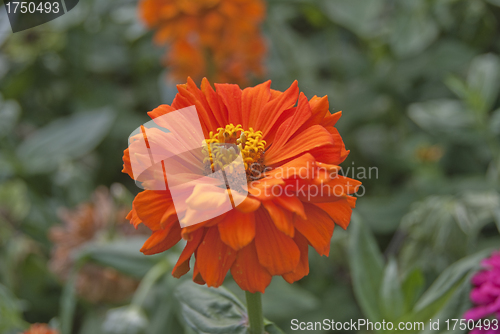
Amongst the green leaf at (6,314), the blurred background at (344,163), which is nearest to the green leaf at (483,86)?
the blurred background at (344,163)

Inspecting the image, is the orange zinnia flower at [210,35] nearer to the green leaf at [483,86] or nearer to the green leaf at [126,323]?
the green leaf at [483,86]

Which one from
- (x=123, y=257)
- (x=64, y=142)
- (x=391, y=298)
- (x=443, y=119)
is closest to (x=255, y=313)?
(x=391, y=298)

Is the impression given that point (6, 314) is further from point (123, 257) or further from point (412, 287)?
point (412, 287)

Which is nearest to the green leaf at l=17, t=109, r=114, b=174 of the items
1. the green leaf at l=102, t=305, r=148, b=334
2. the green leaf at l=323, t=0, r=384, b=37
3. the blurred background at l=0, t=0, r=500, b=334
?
the blurred background at l=0, t=0, r=500, b=334

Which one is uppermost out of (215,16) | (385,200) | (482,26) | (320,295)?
(215,16)

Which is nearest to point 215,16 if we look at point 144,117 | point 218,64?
point 218,64

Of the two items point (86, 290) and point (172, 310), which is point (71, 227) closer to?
point (86, 290)

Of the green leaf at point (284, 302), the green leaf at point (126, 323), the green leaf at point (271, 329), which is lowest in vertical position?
the green leaf at point (284, 302)
